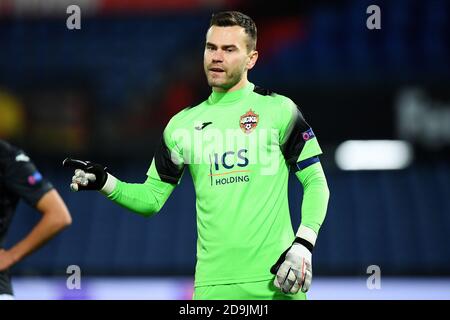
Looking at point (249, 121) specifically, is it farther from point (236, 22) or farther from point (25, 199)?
point (25, 199)

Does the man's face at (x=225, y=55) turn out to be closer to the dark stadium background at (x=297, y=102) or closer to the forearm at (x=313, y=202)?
the forearm at (x=313, y=202)

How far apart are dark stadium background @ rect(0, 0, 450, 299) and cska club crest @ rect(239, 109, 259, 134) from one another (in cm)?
504

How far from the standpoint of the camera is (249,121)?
12.4 ft

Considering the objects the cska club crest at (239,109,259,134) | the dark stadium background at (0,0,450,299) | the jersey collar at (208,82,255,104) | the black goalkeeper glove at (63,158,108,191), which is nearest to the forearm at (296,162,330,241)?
the cska club crest at (239,109,259,134)

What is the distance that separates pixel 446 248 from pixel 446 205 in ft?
2.51

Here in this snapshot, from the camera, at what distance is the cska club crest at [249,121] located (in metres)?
3.75

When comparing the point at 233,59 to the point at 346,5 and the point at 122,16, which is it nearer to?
the point at 346,5

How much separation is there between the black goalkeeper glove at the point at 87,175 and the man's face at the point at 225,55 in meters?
0.64

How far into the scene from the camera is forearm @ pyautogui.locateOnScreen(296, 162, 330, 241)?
3.57 metres

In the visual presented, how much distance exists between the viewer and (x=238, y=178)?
3.68 m

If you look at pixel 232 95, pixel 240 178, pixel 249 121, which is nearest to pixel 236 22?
pixel 232 95

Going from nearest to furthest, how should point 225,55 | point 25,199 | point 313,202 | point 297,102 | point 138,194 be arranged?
point 313,202, point 225,55, point 138,194, point 25,199, point 297,102

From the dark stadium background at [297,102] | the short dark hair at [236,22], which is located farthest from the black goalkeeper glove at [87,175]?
the dark stadium background at [297,102]

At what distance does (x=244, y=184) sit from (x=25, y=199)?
129 centimetres
